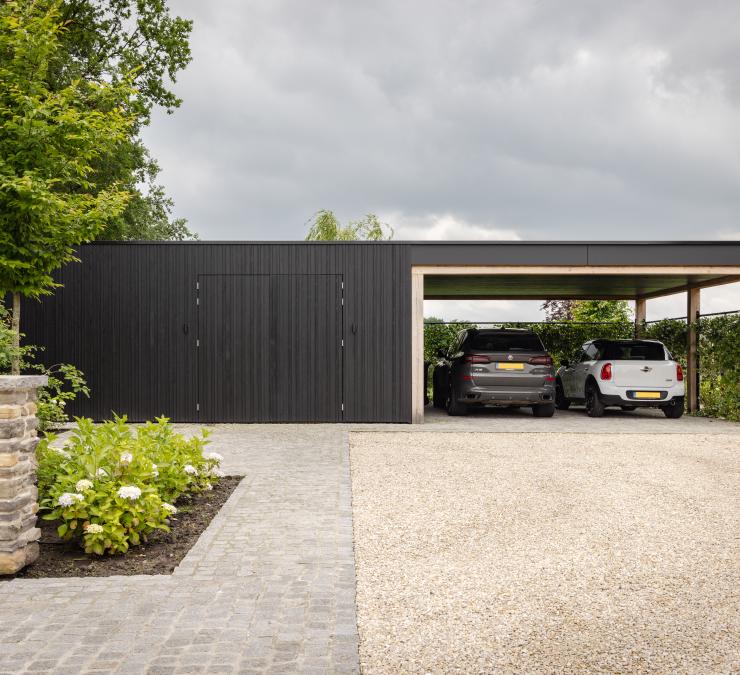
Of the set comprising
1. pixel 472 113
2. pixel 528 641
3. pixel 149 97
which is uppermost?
pixel 149 97

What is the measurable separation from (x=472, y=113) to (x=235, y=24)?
4.73 m

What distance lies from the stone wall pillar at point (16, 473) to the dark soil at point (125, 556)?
0.16 metres

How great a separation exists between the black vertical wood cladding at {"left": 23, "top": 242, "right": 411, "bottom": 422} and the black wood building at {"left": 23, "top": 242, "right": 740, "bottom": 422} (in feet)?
0.06

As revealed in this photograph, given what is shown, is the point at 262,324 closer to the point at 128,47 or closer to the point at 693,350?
the point at 693,350

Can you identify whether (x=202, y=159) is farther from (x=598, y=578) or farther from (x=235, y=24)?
(x=598, y=578)

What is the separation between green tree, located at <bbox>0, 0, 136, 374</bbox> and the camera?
10.3 m

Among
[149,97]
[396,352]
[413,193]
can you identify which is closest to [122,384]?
[396,352]

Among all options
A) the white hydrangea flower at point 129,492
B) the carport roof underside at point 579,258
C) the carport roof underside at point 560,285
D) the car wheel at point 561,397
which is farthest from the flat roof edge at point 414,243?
the white hydrangea flower at point 129,492

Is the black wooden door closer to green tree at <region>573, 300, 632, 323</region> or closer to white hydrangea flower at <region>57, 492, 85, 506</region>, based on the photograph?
white hydrangea flower at <region>57, 492, 85, 506</region>

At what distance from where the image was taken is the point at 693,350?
48.2ft

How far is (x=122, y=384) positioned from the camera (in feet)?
40.0

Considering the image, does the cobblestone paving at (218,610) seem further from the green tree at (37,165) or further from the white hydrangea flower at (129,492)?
the green tree at (37,165)

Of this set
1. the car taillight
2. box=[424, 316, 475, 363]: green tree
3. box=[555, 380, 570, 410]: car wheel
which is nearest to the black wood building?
the car taillight

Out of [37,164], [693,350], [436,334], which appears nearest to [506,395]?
[693,350]
